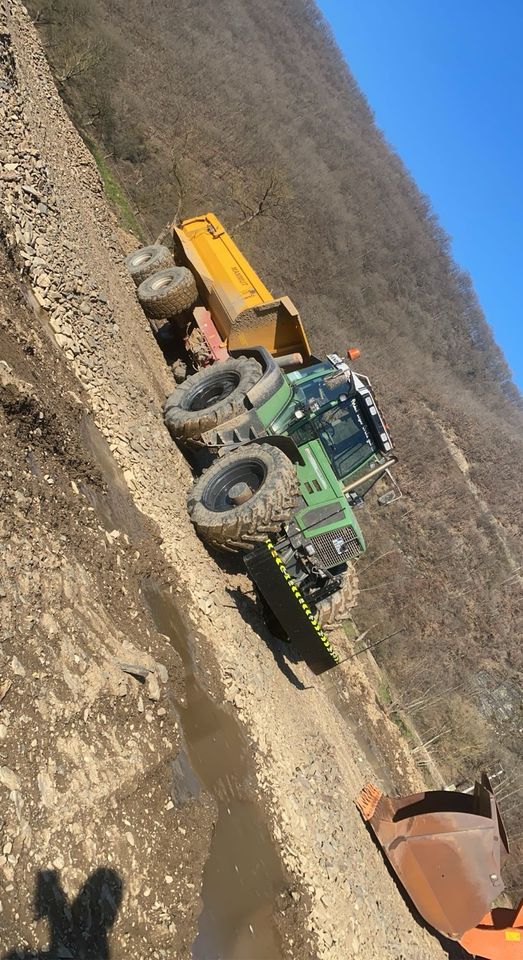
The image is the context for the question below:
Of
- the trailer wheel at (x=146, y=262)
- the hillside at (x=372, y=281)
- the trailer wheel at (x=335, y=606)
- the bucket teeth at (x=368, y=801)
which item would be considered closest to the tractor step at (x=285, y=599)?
the trailer wheel at (x=335, y=606)

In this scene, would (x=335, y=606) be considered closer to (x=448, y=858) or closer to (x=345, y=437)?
(x=345, y=437)

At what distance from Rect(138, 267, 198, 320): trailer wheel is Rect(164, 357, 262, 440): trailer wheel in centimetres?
144

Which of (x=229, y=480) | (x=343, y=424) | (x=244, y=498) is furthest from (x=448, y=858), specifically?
(x=343, y=424)

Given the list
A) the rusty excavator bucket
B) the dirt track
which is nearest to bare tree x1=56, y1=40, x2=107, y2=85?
the dirt track

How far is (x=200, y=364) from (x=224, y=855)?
6205 mm

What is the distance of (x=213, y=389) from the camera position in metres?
7.70

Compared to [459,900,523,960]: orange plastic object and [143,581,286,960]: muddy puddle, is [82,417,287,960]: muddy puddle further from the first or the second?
[459,900,523,960]: orange plastic object

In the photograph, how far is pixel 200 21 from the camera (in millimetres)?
30734

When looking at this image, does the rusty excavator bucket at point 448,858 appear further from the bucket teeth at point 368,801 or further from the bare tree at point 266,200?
the bare tree at point 266,200

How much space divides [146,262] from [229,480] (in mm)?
4828

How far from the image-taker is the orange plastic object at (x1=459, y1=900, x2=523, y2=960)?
6688 millimetres

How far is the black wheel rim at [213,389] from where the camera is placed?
7535 mm

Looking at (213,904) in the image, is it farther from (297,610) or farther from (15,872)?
(297,610)

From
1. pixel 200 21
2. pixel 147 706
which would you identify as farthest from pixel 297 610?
pixel 200 21
